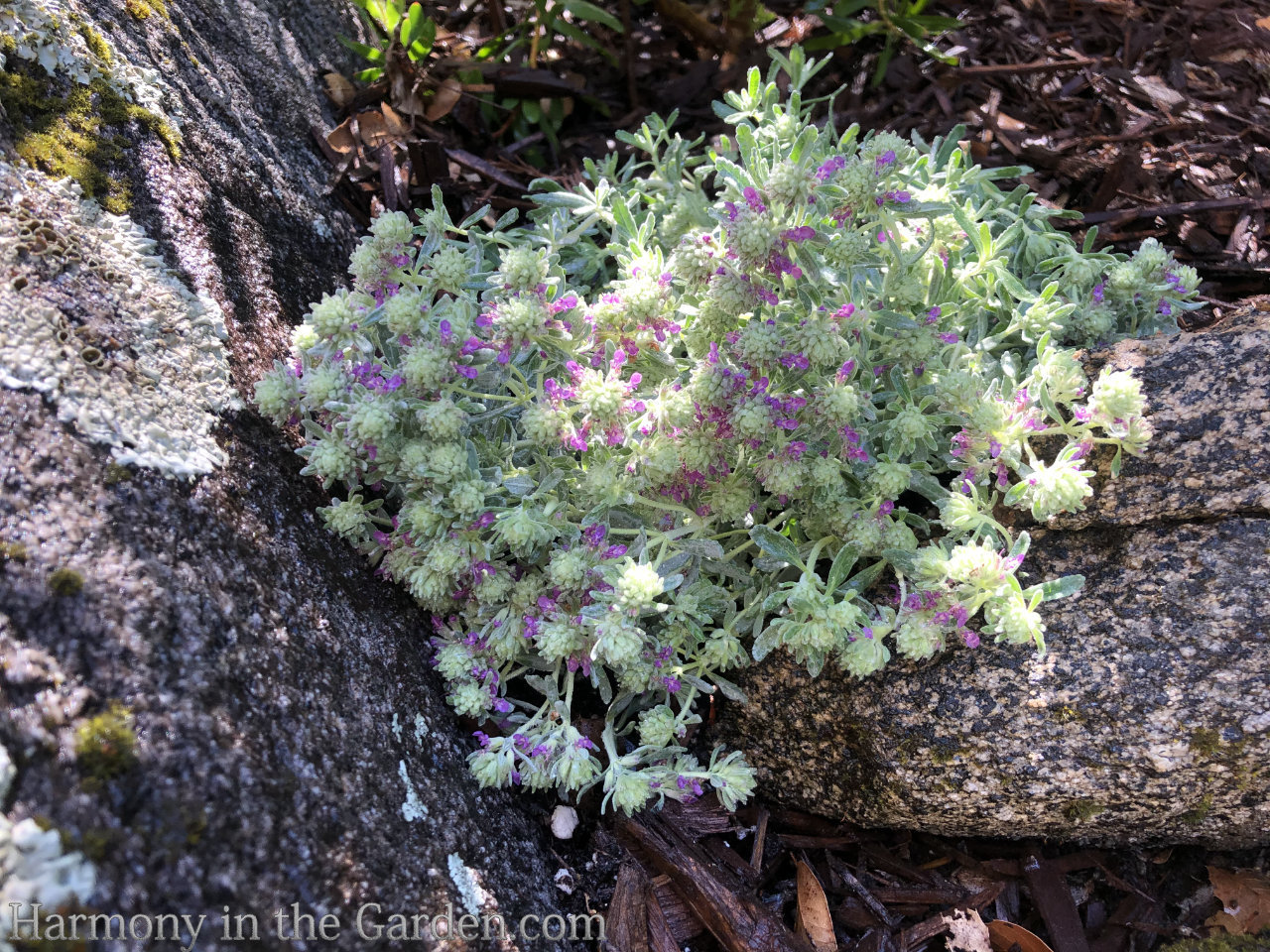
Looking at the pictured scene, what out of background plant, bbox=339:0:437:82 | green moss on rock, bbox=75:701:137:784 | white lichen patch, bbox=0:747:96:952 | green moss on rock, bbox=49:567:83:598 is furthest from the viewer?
background plant, bbox=339:0:437:82

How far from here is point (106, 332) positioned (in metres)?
2.07

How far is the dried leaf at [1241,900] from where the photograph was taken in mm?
2428

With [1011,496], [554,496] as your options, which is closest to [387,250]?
[554,496]

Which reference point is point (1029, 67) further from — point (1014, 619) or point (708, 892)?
point (708, 892)

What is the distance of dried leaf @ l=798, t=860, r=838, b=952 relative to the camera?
2.48 metres

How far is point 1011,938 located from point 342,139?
3575mm

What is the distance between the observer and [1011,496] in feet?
7.59

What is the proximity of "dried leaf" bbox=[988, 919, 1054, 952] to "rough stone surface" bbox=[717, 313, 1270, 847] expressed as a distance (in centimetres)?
26

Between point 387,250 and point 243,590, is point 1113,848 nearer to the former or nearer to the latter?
point 243,590

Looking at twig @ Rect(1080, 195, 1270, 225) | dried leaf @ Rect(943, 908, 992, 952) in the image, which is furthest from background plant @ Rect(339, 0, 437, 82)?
dried leaf @ Rect(943, 908, 992, 952)

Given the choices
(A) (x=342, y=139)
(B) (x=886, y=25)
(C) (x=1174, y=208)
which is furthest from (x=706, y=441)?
(B) (x=886, y=25)

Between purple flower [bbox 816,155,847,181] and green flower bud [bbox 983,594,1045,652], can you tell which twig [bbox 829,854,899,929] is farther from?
purple flower [bbox 816,155,847,181]

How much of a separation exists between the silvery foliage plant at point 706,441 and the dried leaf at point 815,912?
1.27 ft

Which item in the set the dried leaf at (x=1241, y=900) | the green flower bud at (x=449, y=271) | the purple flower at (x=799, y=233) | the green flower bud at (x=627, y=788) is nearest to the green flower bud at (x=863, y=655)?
the green flower bud at (x=627, y=788)
